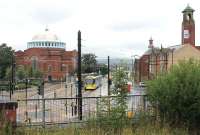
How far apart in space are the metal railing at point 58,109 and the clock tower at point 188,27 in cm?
3753

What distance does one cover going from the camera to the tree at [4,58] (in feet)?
207

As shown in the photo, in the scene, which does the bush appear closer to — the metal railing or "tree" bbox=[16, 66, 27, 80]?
the metal railing

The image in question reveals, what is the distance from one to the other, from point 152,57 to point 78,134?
1313 inches

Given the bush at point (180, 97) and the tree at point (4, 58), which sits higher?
the tree at point (4, 58)

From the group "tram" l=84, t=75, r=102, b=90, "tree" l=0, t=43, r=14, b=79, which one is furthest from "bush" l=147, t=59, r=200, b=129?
"tree" l=0, t=43, r=14, b=79

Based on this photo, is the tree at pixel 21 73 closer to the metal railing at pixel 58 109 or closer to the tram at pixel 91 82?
the tram at pixel 91 82

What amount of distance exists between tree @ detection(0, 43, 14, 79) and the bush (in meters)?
52.1

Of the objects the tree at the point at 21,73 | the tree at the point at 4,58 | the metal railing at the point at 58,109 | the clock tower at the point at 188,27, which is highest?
the clock tower at the point at 188,27

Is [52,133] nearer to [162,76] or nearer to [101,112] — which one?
[101,112]

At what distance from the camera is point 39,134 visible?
9156mm

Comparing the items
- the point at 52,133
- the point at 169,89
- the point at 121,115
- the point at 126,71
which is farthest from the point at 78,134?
the point at 169,89

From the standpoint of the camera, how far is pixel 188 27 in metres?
56.8

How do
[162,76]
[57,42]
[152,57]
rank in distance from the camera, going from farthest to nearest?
[57,42] < [152,57] < [162,76]

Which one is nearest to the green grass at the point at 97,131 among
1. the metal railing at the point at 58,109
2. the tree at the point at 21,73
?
the metal railing at the point at 58,109
